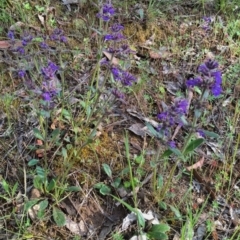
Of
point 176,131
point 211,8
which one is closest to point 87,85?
point 176,131

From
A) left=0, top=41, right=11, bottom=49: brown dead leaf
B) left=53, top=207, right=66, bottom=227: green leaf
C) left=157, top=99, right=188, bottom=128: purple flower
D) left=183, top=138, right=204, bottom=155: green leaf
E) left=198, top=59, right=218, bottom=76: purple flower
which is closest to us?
left=198, top=59, right=218, bottom=76: purple flower

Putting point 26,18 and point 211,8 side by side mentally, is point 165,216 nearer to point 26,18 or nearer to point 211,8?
point 26,18

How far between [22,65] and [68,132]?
0.48 metres

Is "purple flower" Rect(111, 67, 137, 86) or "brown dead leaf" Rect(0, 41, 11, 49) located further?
"brown dead leaf" Rect(0, 41, 11, 49)

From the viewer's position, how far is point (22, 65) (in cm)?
244

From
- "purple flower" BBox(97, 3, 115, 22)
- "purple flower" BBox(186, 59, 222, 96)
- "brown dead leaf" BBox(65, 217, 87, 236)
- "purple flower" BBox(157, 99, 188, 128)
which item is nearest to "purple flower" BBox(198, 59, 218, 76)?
"purple flower" BBox(186, 59, 222, 96)

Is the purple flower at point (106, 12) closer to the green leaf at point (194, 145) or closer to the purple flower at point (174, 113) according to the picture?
the purple flower at point (174, 113)

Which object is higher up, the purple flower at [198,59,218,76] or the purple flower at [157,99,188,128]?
the purple flower at [198,59,218,76]

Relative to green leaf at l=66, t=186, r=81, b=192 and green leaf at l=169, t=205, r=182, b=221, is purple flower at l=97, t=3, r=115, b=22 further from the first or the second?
green leaf at l=169, t=205, r=182, b=221

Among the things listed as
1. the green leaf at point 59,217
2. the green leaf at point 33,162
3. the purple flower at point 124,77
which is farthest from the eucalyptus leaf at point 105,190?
the purple flower at point 124,77

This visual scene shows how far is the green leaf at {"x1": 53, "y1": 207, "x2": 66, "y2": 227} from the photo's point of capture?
200 centimetres

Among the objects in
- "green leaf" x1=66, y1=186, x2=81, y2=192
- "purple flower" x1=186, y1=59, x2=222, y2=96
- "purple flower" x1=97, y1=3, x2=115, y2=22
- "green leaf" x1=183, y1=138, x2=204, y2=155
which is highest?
"purple flower" x1=97, y1=3, x2=115, y2=22

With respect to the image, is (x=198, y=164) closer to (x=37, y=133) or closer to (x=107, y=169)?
(x=107, y=169)

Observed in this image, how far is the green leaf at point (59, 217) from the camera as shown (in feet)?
6.56
